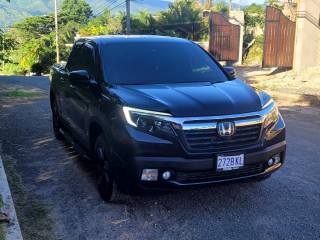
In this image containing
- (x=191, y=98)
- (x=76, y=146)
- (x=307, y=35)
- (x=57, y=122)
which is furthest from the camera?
(x=307, y=35)

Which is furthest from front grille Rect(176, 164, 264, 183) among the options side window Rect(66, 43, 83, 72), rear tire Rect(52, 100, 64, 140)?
rear tire Rect(52, 100, 64, 140)

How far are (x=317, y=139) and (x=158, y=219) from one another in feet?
13.9

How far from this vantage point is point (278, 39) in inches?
686

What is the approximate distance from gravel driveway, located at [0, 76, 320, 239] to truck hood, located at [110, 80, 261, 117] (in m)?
0.88

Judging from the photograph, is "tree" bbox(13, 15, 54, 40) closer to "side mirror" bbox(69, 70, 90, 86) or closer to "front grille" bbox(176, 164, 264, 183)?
"side mirror" bbox(69, 70, 90, 86)

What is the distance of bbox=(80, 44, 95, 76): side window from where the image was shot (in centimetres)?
518

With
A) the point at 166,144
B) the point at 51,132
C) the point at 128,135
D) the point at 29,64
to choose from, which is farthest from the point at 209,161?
the point at 29,64

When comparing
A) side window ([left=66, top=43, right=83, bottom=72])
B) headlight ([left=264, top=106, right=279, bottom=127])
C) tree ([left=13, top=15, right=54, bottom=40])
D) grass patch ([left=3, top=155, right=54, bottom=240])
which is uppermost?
tree ([left=13, top=15, right=54, bottom=40])

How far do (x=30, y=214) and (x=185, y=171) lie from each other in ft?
5.56

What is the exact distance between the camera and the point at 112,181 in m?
4.29

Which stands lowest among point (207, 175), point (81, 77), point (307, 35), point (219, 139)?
point (207, 175)

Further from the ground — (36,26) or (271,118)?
(36,26)

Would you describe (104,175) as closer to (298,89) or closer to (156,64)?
(156,64)

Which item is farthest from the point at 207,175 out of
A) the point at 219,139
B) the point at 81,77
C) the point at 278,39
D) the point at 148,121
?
the point at 278,39
